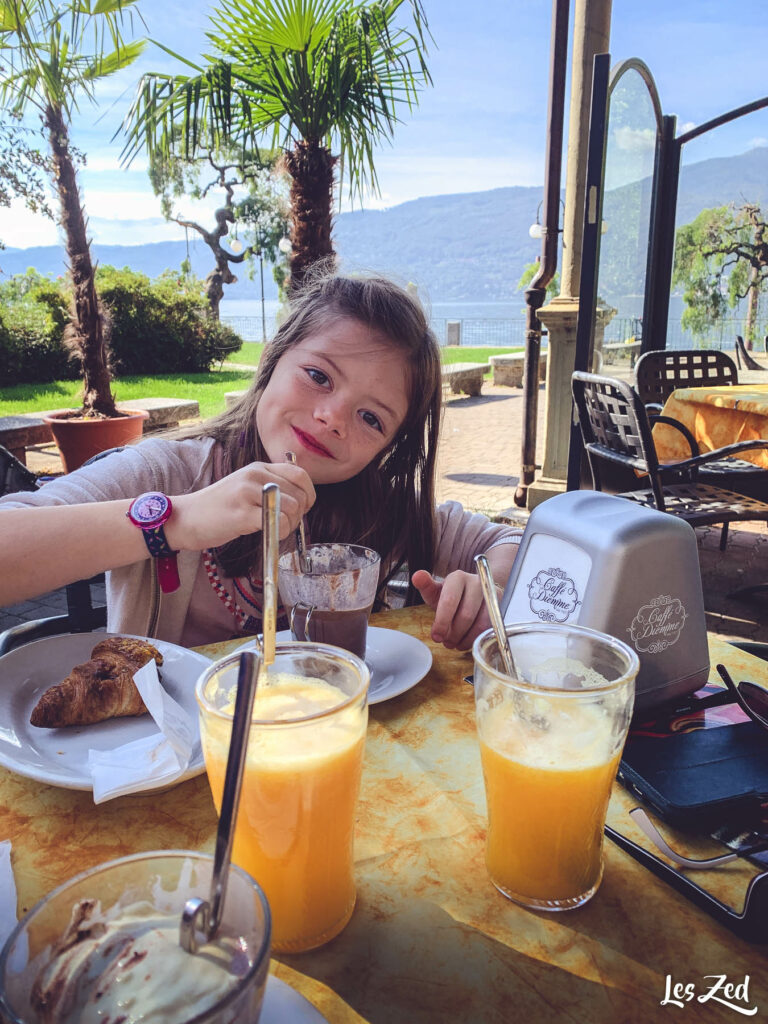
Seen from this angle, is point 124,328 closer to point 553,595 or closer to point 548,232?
point 548,232

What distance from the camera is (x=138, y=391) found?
13.9 m

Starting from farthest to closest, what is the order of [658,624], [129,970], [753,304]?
[753,304]
[658,624]
[129,970]

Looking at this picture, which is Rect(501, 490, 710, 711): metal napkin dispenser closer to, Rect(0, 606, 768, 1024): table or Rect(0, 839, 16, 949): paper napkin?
Rect(0, 606, 768, 1024): table

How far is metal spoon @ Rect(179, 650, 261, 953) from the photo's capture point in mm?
467

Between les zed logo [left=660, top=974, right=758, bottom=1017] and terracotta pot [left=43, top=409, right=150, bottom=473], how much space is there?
22.0 ft

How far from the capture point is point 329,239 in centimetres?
568

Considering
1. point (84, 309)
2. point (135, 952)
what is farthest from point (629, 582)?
point (84, 309)

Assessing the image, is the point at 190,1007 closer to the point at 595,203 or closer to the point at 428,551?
the point at 428,551

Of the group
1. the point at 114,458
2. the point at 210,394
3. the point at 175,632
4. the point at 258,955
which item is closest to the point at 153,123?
the point at 114,458

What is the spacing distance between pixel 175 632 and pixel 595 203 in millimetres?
3538

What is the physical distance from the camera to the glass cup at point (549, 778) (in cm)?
69

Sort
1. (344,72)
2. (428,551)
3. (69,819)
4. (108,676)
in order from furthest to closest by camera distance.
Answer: (344,72) → (428,551) → (108,676) → (69,819)

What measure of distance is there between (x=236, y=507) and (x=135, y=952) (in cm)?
85

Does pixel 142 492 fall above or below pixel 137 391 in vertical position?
above
